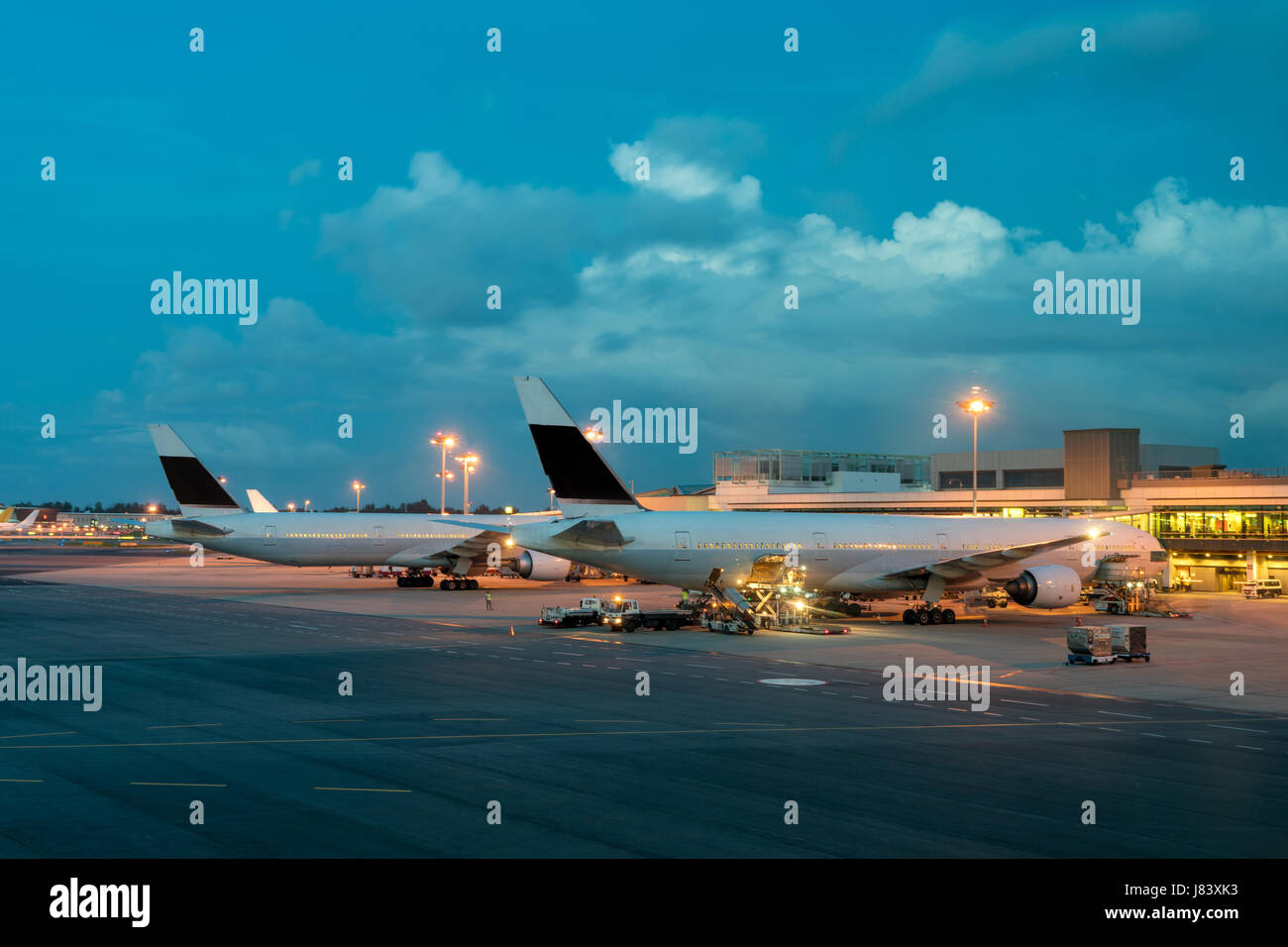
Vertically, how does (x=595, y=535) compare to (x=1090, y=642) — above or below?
above

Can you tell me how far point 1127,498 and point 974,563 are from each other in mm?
28214

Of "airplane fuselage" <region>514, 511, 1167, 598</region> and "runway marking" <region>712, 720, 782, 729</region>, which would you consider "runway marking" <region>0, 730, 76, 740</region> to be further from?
"airplane fuselage" <region>514, 511, 1167, 598</region>

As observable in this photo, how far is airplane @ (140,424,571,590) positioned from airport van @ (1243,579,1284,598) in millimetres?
39380

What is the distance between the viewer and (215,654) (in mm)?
34438

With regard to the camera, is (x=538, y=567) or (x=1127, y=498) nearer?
(x=538, y=567)

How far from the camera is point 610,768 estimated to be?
58.7 ft

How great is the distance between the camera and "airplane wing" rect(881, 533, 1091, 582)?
4684 centimetres

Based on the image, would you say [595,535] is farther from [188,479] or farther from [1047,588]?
[188,479]

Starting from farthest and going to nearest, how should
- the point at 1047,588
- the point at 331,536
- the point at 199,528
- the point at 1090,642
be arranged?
the point at 331,536, the point at 199,528, the point at 1047,588, the point at 1090,642

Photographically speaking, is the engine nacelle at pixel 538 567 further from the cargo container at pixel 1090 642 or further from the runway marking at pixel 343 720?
the runway marking at pixel 343 720

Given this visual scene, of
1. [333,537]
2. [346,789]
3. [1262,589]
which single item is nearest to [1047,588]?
[1262,589]
